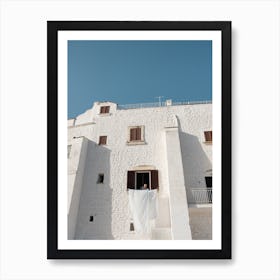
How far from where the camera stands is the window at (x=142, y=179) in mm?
4512

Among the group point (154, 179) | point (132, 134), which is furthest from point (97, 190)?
point (132, 134)

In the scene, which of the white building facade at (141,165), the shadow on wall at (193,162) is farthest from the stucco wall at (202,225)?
the shadow on wall at (193,162)

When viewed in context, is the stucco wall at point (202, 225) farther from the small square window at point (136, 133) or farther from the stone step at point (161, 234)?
the small square window at point (136, 133)

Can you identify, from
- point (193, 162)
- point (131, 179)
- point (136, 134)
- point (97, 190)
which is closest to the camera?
point (131, 179)

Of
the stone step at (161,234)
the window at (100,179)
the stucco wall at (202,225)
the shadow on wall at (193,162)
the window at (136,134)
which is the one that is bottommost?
the stone step at (161,234)

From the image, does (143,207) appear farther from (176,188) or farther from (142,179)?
(176,188)

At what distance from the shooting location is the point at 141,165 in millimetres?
5273

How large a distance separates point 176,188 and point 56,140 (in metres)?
2.33

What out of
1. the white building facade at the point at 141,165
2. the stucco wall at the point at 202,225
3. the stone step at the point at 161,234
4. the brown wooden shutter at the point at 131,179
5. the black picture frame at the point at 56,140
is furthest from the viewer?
the brown wooden shutter at the point at 131,179
